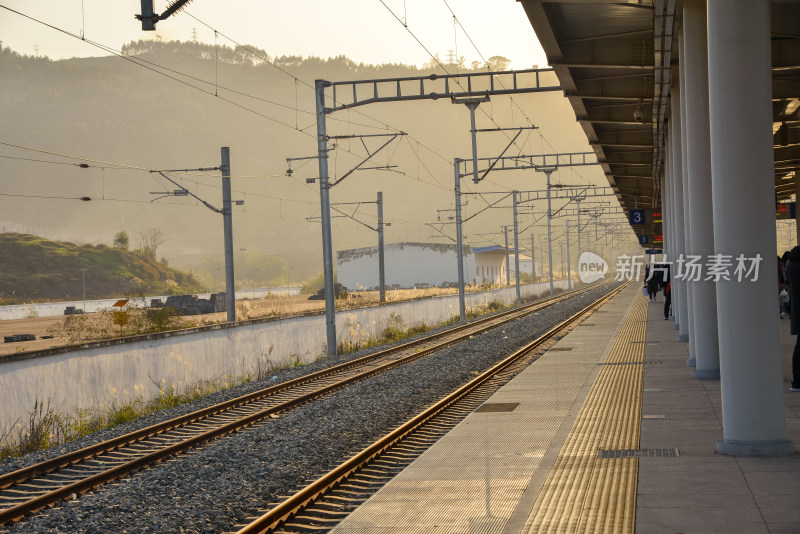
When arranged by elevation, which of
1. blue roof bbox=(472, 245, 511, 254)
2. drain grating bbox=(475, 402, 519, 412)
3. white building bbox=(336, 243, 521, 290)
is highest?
blue roof bbox=(472, 245, 511, 254)

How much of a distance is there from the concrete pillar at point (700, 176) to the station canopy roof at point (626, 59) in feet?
1.09

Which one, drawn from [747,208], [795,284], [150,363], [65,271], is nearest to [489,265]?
[65,271]

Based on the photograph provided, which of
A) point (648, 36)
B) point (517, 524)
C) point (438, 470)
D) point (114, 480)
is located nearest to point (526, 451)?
point (438, 470)

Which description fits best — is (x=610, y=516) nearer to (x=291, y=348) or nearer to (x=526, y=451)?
(x=526, y=451)

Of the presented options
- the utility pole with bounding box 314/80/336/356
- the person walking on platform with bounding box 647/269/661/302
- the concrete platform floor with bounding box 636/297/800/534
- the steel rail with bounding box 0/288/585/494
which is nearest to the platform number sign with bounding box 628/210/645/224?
the person walking on platform with bounding box 647/269/661/302

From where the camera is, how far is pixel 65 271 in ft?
326

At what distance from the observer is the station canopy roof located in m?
12.7

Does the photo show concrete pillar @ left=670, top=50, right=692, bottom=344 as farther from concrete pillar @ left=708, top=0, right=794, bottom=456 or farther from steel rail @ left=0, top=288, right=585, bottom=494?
steel rail @ left=0, top=288, right=585, bottom=494

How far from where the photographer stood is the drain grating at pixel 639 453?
28.0ft

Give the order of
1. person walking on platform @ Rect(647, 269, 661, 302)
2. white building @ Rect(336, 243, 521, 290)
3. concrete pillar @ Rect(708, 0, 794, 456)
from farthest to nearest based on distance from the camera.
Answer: white building @ Rect(336, 243, 521, 290) < person walking on platform @ Rect(647, 269, 661, 302) < concrete pillar @ Rect(708, 0, 794, 456)

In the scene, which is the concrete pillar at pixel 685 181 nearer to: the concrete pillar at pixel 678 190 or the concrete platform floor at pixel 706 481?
the concrete pillar at pixel 678 190

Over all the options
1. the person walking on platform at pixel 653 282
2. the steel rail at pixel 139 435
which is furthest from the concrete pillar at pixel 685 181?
the person walking on platform at pixel 653 282

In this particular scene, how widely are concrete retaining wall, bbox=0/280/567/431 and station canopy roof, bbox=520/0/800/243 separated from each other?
8.65m

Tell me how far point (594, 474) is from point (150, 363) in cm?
1090
